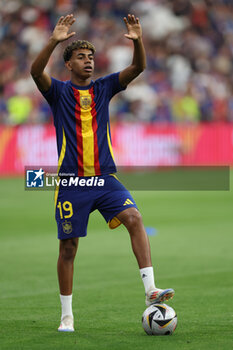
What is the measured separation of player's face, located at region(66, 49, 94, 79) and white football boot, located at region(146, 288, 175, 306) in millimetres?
1936

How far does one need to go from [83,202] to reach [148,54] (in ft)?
71.0

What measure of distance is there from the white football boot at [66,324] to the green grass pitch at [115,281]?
0.07m

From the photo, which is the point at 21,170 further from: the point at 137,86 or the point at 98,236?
the point at 98,236

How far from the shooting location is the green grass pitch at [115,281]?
243 inches

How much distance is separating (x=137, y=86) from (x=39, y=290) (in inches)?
710

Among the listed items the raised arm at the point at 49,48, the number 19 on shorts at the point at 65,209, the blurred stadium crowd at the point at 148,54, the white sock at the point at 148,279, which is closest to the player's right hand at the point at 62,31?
the raised arm at the point at 49,48

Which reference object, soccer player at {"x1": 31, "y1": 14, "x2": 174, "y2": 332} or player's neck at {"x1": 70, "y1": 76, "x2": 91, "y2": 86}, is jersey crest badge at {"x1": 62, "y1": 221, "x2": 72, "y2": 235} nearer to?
soccer player at {"x1": 31, "y1": 14, "x2": 174, "y2": 332}

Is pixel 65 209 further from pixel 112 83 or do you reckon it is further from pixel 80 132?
pixel 112 83

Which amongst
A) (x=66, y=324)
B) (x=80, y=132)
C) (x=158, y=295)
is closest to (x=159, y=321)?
(x=158, y=295)

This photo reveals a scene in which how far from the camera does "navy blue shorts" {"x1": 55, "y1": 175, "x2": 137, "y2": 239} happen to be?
658 cm

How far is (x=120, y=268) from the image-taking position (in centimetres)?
1024

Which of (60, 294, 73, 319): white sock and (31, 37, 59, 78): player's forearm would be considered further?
(60, 294, 73, 319): white sock

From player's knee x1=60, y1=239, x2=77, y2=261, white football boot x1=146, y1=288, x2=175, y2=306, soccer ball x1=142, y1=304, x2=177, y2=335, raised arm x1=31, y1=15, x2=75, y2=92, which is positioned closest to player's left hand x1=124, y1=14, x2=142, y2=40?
raised arm x1=31, y1=15, x2=75, y2=92

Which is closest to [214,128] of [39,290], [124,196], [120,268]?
[120,268]
